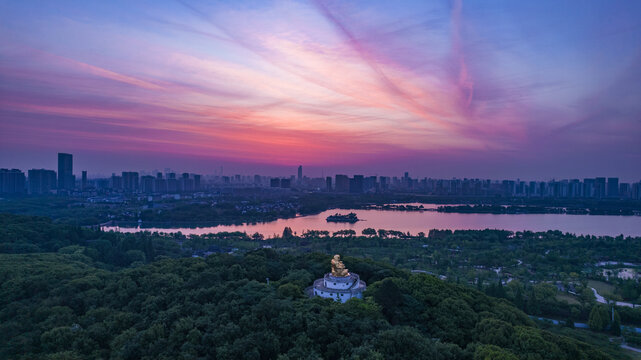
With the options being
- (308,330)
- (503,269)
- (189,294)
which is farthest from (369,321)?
(503,269)

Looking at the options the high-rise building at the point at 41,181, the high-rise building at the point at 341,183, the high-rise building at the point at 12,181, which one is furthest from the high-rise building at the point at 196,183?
the high-rise building at the point at 341,183

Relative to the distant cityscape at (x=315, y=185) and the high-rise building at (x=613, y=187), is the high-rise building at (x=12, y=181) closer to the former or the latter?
the distant cityscape at (x=315, y=185)

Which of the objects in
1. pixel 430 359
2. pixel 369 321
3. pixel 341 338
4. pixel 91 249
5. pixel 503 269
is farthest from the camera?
pixel 503 269

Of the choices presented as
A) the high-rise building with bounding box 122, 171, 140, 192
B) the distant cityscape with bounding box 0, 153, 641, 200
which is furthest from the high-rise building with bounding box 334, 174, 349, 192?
the high-rise building with bounding box 122, 171, 140, 192

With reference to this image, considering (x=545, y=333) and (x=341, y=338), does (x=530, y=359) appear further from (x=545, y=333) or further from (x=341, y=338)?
(x=341, y=338)

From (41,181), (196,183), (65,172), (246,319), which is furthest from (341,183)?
(246,319)

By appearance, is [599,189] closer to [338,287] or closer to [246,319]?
[338,287]
